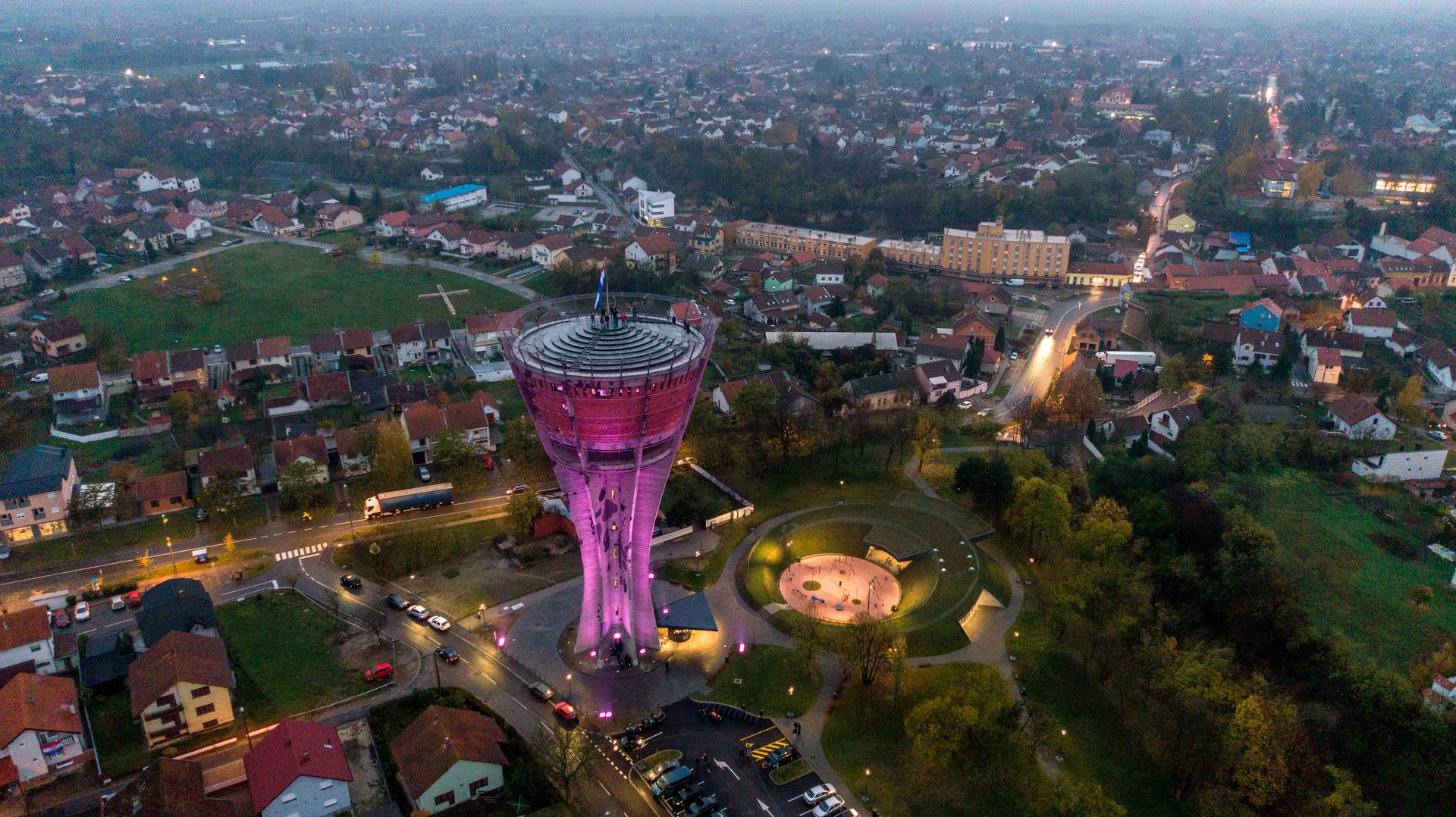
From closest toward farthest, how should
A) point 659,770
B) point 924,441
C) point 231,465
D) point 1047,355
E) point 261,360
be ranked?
point 659,770, point 231,465, point 924,441, point 261,360, point 1047,355

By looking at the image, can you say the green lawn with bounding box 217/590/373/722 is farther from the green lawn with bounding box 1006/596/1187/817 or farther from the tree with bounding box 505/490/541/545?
the green lawn with bounding box 1006/596/1187/817

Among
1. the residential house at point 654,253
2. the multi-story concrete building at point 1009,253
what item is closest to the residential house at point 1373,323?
the multi-story concrete building at point 1009,253

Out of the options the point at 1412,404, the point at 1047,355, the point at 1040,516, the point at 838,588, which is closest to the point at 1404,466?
the point at 1412,404

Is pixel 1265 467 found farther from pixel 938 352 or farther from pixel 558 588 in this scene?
pixel 558 588

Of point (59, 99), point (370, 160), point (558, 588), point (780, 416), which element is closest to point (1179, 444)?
point (780, 416)

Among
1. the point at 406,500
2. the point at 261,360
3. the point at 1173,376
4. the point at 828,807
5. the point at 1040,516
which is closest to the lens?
the point at 828,807

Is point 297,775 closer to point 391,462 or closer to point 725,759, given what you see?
point 725,759
